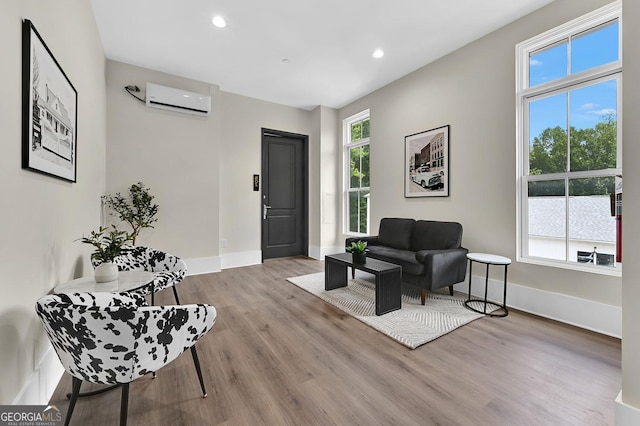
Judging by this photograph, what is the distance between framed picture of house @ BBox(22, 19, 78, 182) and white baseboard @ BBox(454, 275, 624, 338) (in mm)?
4097

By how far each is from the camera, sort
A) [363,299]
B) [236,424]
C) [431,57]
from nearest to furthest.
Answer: [236,424] → [363,299] → [431,57]

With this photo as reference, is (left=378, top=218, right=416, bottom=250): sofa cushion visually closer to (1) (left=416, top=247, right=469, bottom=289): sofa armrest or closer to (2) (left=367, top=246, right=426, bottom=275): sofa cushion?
(2) (left=367, top=246, right=426, bottom=275): sofa cushion

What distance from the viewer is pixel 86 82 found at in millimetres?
2680

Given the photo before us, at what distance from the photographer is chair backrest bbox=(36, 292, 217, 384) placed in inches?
44.0

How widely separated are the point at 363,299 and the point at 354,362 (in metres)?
1.26

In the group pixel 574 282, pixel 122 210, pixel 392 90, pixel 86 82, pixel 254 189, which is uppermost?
pixel 392 90

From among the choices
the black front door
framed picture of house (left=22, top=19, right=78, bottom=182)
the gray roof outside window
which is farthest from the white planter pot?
the gray roof outside window

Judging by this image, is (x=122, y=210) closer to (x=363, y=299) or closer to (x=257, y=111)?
(x=257, y=111)

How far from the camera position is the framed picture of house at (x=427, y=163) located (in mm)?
3703

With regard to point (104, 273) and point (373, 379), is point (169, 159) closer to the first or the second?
point (104, 273)

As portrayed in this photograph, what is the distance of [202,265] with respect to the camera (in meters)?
4.44

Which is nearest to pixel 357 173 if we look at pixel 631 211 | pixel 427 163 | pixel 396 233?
pixel 427 163

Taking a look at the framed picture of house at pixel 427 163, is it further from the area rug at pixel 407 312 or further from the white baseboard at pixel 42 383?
the white baseboard at pixel 42 383

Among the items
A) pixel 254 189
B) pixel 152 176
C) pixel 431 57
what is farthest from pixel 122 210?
pixel 431 57
